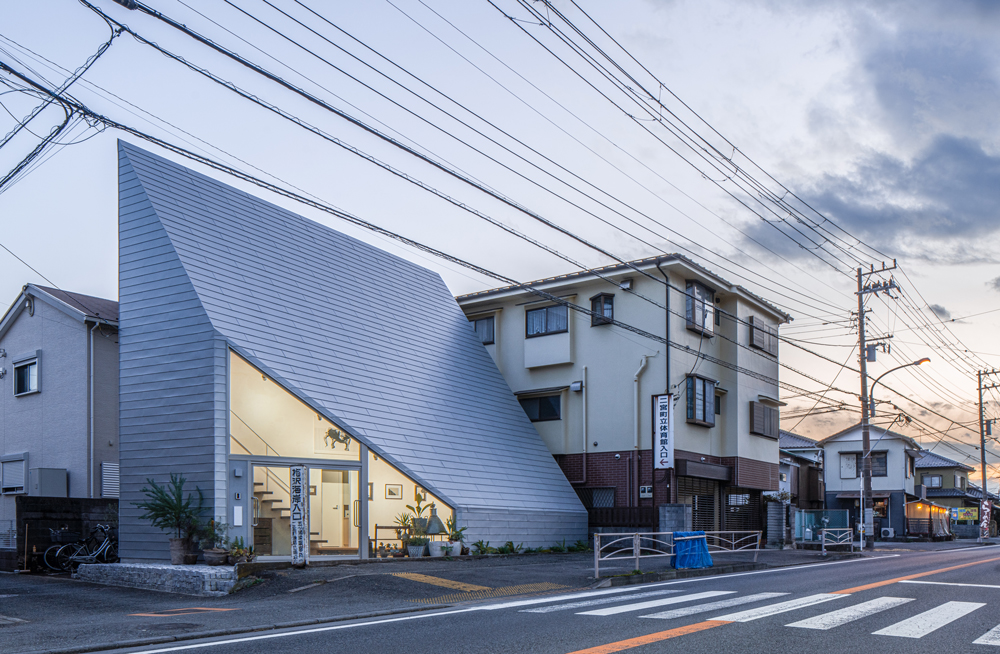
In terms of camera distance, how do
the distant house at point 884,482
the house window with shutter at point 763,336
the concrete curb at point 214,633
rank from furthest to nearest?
1. the distant house at point 884,482
2. the house window with shutter at point 763,336
3. the concrete curb at point 214,633

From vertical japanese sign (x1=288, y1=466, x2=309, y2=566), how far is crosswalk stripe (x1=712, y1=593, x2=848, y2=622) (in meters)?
8.59

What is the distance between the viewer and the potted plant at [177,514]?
1508 centimetres

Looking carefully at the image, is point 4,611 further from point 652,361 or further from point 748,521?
point 748,521

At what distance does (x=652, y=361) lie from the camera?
85.9 ft

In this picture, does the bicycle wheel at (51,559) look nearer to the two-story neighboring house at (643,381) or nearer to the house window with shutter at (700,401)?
the two-story neighboring house at (643,381)

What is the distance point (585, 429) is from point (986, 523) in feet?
111

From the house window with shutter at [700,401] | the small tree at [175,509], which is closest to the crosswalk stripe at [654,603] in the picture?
the small tree at [175,509]

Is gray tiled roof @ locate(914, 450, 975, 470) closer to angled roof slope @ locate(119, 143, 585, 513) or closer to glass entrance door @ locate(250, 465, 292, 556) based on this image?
angled roof slope @ locate(119, 143, 585, 513)

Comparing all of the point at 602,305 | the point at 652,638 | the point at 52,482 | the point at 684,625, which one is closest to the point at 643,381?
the point at 602,305

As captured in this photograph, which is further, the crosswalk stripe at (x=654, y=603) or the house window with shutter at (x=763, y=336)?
the house window with shutter at (x=763, y=336)

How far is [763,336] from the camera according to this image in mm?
31109

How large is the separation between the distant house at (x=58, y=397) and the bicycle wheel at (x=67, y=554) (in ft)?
11.1

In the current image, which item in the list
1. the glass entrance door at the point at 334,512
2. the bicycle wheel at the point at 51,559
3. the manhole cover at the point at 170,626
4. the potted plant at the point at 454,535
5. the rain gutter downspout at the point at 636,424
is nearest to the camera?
the manhole cover at the point at 170,626

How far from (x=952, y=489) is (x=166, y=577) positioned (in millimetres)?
64130
